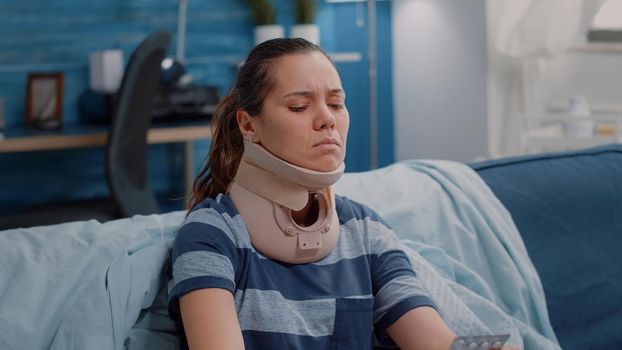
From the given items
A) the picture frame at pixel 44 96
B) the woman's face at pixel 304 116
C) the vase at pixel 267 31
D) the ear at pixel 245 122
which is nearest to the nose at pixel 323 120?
the woman's face at pixel 304 116

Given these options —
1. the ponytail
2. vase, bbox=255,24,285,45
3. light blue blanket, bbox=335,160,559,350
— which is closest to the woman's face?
the ponytail

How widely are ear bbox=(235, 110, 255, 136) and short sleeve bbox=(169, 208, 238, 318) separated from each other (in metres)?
0.12

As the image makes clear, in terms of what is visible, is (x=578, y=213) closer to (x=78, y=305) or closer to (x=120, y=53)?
(x=78, y=305)

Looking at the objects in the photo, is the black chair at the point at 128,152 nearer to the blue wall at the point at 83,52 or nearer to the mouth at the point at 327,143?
the blue wall at the point at 83,52

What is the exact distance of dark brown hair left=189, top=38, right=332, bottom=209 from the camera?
1.37 meters

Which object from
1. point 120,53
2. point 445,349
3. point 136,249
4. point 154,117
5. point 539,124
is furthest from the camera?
point 539,124

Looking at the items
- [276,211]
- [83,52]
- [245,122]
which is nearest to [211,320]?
[276,211]

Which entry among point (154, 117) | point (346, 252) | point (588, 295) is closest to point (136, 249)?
point (346, 252)

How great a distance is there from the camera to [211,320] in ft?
4.06

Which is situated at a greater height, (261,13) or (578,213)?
(261,13)

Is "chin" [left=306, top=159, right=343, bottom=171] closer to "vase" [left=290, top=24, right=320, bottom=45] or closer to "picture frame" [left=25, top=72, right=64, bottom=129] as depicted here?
"picture frame" [left=25, top=72, right=64, bottom=129]

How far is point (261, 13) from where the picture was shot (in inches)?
175

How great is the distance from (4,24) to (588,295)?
2871 mm

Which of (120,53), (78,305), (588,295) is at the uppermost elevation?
(120,53)
